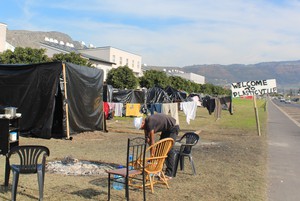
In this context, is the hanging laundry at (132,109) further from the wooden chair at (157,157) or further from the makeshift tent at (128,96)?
the wooden chair at (157,157)

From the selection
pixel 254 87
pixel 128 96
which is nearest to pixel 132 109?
pixel 128 96

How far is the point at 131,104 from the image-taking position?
92.9 ft

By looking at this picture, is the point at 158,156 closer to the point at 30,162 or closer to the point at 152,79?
the point at 30,162

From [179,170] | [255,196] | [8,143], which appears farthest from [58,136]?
[255,196]

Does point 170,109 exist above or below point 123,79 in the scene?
below

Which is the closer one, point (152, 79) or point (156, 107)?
point (156, 107)

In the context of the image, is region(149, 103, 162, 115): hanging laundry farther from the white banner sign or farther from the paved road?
the paved road

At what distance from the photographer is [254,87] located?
1928cm

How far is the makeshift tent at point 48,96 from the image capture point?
14078 millimetres

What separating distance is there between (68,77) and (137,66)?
67973mm

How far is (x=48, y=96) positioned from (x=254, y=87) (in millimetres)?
10637

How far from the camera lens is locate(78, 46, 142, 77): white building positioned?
70.7 meters

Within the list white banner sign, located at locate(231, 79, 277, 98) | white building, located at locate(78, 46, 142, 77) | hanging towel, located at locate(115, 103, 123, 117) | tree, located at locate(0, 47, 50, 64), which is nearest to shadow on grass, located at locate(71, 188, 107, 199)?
white banner sign, located at locate(231, 79, 277, 98)

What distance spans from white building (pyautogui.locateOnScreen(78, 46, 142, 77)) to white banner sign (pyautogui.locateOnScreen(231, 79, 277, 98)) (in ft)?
160
